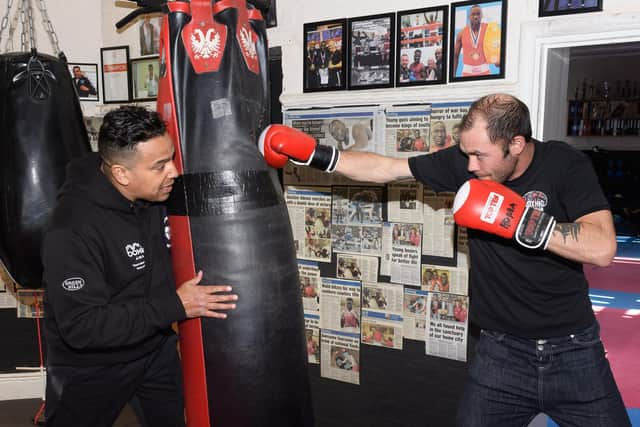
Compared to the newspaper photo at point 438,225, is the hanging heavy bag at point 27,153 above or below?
above

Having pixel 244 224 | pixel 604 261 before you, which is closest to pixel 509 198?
pixel 604 261

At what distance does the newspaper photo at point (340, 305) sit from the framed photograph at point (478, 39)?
968 mm

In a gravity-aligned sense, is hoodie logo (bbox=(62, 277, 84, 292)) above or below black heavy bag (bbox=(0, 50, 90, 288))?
below

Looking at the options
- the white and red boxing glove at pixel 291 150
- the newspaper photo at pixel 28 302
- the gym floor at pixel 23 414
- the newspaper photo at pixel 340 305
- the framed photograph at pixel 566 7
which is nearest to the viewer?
the white and red boxing glove at pixel 291 150

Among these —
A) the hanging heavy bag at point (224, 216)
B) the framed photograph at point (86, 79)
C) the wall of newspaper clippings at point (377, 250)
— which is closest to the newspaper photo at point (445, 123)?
the wall of newspaper clippings at point (377, 250)

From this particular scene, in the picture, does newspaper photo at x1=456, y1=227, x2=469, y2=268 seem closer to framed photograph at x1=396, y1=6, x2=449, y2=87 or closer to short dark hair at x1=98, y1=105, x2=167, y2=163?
framed photograph at x1=396, y1=6, x2=449, y2=87

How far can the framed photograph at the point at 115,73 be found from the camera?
294 cm

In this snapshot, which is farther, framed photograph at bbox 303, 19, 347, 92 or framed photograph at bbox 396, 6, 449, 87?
framed photograph at bbox 303, 19, 347, 92

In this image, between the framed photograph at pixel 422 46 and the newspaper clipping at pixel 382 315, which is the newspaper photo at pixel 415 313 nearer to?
the newspaper clipping at pixel 382 315

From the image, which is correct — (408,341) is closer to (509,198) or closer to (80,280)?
(509,198)

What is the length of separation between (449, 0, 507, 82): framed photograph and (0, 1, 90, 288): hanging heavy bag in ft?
4.85

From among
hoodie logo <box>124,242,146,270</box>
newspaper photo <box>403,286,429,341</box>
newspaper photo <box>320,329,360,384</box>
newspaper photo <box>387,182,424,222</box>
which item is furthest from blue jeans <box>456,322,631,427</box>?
hoodie logo <box>124,242,146,270</box>

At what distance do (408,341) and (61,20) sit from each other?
7.91 ft

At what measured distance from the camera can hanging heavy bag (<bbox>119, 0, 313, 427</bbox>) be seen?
155cm
